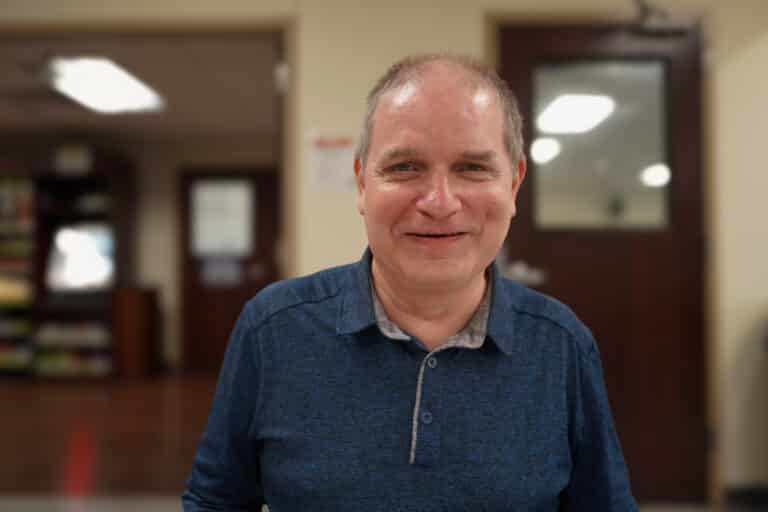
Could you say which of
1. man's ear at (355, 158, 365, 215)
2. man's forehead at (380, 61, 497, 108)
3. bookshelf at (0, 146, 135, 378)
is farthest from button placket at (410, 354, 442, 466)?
bookshelf at (0, 146, 135, 378)

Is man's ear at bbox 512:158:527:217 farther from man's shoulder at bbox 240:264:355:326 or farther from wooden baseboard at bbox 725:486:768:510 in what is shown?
wooden baseboard at bbox 725:486:768:510

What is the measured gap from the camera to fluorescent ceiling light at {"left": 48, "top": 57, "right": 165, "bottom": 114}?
188 inches

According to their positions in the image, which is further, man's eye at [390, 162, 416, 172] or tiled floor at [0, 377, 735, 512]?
tiled floor at [0, 377, 735, 512]

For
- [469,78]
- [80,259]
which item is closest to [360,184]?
[469,78]

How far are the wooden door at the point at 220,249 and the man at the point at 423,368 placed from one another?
642cm

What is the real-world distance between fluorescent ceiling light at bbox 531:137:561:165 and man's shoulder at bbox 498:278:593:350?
6.36 ft

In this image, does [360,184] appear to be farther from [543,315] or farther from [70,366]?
[70,366]

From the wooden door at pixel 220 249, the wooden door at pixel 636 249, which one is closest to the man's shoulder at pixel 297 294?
the wooden door at pixel 636 249

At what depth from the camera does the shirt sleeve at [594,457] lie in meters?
0.96

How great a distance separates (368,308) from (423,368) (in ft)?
0.37

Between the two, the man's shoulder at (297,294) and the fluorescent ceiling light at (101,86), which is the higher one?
the fluorescent ceiling light at (101,86)

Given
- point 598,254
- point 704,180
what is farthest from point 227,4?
point 704,180

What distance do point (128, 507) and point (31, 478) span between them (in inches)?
29.8

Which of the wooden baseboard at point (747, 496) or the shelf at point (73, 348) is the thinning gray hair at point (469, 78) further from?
the shelf at point (73, 348)
